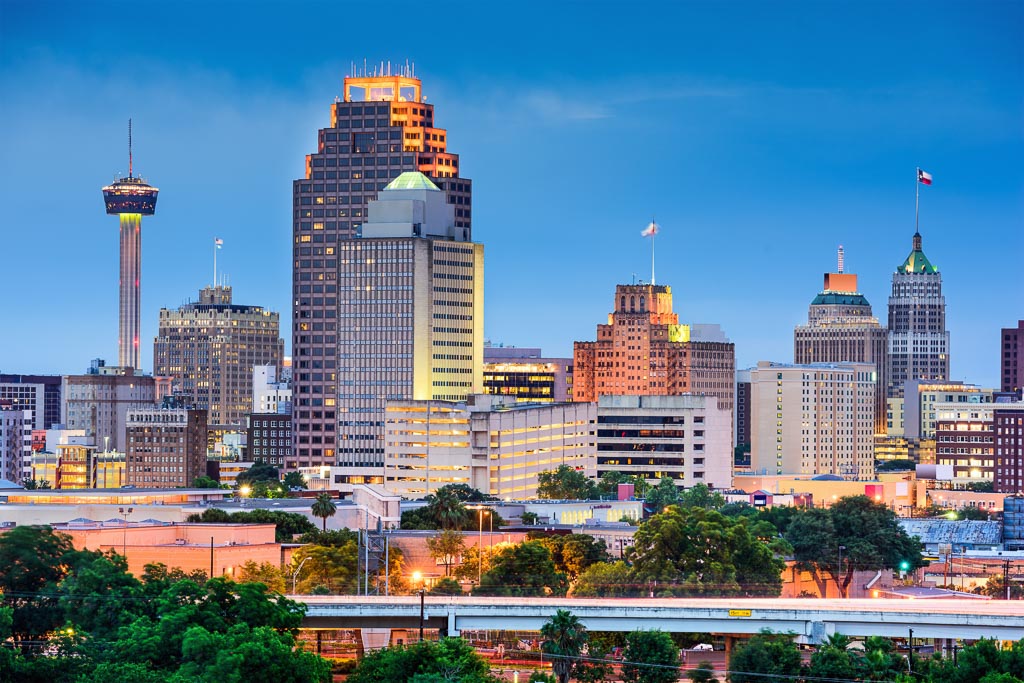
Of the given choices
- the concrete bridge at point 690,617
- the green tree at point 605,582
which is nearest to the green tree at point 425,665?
the concrete bridge at point 690,617

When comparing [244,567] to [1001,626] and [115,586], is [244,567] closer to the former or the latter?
[115,586]

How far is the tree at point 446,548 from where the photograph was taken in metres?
186

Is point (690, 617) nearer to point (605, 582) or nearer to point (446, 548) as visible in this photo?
point (605, 582)

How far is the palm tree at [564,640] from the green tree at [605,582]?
80.2 ft

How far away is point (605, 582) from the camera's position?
551ft

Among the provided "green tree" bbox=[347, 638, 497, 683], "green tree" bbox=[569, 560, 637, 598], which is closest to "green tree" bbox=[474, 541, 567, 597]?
"green tree" bbox=[569, 560, 637, 598]

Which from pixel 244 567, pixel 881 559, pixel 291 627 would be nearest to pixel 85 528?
pixel 244 567

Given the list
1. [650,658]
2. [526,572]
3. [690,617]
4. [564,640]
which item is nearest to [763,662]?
[690,617]

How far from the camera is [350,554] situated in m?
173

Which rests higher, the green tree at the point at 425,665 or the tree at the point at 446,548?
the tree at the point at 446,548

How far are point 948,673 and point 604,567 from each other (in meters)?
53.8

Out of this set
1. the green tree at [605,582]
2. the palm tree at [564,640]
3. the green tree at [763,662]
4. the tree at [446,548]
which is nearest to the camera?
the green tree at [763,662]

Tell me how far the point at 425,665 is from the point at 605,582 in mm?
44465

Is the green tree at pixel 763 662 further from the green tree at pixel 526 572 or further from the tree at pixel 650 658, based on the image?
the green tree at pixel 526 572
